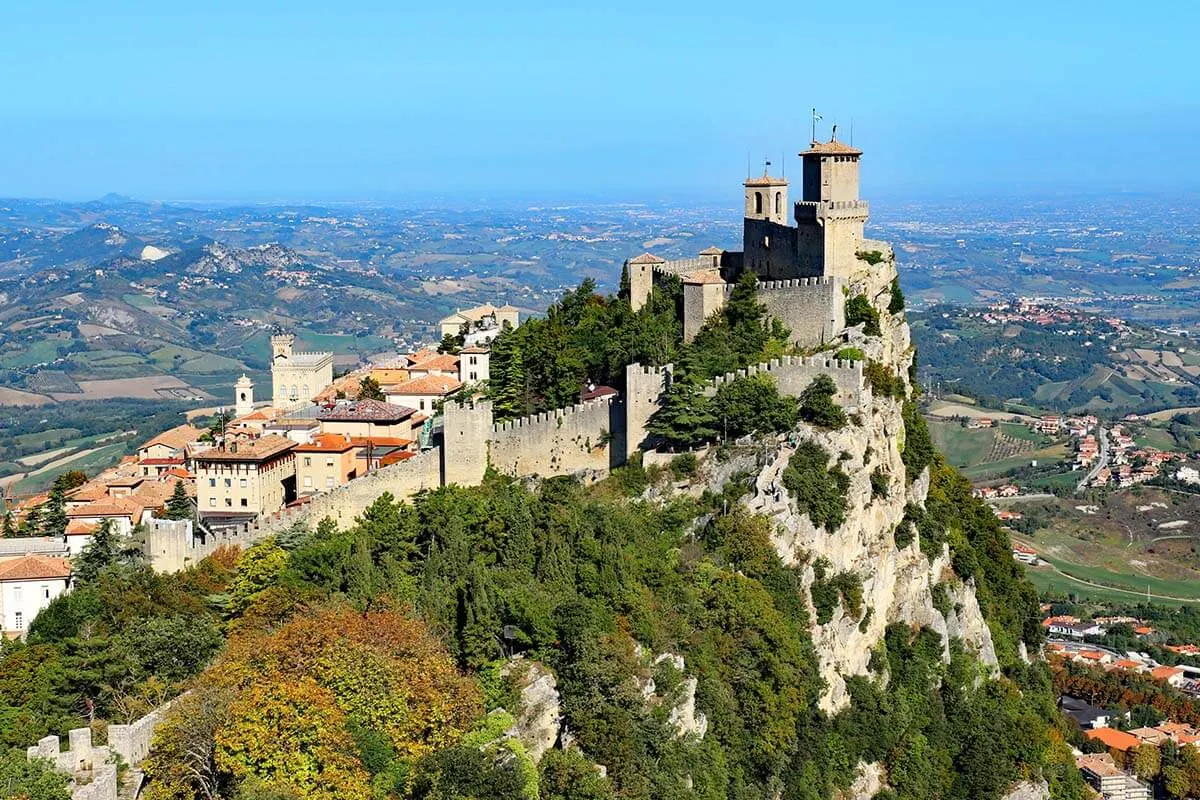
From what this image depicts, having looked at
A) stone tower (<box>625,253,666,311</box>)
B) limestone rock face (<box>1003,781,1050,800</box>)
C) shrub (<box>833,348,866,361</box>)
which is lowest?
limestone rock face (<box>1003,781,1050,800</box>)

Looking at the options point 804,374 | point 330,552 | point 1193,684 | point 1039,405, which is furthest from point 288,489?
point 1039,405

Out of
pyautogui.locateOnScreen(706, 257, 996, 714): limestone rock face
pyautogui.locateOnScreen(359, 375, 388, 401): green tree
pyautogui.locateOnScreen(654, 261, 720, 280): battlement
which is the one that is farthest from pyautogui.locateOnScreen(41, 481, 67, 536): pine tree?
pyautogui.locateOnScreen(654, 261, 720, 280): battlement

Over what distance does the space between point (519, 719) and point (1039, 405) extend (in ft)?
522

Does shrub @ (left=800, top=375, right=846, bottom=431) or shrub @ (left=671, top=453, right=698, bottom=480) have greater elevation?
shrub @ (left=800, top=375, right=846, bottom=431)

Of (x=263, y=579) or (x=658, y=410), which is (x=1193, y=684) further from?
(x=263, y=579)

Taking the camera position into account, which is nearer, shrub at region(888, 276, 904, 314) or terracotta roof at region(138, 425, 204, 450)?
shrub at region(888, 276, 904, 314)

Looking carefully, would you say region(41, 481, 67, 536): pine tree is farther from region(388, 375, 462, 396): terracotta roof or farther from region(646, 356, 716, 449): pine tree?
region(646, 356, 716, 449): pine tree

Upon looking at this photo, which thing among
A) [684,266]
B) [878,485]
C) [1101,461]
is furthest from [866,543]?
[1101,461]

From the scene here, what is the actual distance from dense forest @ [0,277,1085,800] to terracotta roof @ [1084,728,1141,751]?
40.6 feet

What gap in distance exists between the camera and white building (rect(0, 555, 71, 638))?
39.6 m

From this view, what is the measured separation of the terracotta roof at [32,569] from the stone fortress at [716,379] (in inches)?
148

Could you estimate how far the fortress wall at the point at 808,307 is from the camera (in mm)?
45625

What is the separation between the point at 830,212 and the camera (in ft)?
154

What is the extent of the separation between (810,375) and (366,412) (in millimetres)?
14871
